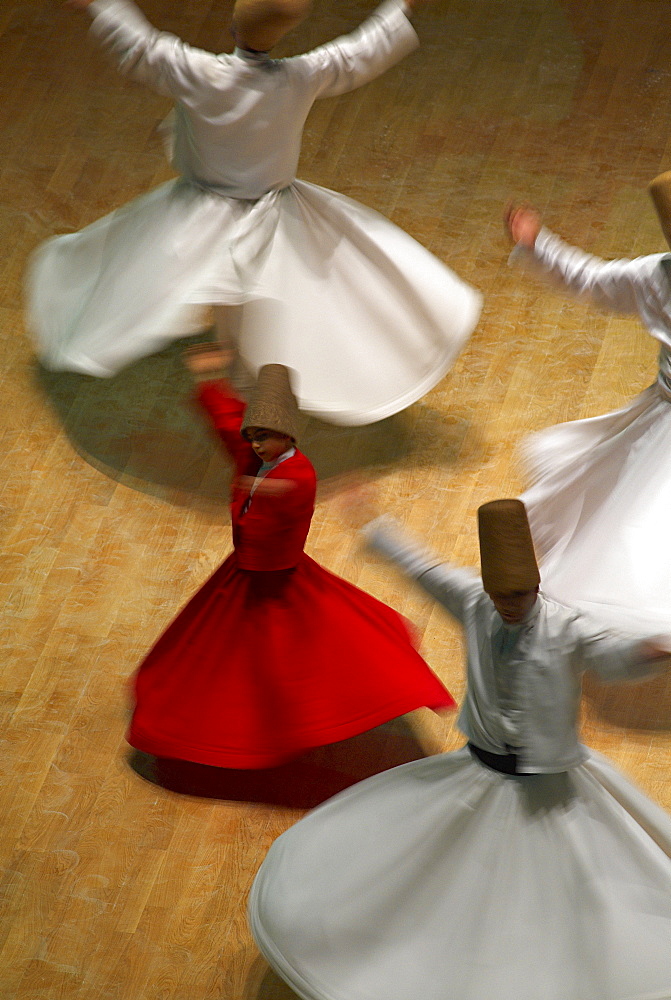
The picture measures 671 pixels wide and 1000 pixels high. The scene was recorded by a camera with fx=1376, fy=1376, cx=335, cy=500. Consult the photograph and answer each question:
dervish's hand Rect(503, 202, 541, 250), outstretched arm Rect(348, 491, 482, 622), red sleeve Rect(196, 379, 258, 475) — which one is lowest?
red sleeve Rect(196, 379, 258, 475)

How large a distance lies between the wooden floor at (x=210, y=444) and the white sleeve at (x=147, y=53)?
3.19 ft

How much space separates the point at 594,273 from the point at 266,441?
37.1 inches

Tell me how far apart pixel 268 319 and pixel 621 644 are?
72.0 inches

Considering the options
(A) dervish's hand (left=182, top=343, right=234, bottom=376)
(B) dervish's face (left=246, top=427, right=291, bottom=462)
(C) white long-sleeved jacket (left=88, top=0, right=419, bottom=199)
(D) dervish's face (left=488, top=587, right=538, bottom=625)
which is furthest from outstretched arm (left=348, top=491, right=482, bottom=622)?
(C) white long-sleeved jacket (left=88, top=0, right=419, bottom=199)

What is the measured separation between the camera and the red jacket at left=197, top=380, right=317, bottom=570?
10.5 ft

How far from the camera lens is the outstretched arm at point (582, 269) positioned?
11.0 ft

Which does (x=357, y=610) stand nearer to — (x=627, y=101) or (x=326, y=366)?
(x=326, y=366)

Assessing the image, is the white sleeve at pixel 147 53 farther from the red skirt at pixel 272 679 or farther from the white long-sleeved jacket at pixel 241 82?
the red skirt at pixel 272 679

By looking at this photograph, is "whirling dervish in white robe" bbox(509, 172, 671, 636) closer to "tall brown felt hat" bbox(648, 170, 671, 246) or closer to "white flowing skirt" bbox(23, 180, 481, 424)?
"tall brown felt hat" bbox(648, 170, 671, 246)

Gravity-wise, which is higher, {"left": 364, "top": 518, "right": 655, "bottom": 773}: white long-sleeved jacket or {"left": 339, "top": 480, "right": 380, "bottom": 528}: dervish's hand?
{"left": 364, "top": 518, "right": 655, "bottom": 773}: white long-sleeved jacket

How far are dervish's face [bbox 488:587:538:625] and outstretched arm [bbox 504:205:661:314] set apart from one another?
109cm

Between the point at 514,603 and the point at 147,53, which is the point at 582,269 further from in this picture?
the point at 147,53

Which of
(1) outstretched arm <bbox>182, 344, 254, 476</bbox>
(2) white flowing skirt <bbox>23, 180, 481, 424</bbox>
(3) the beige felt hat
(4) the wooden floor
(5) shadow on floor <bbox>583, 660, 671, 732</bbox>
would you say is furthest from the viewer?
(2) white flowing skirt <bbox>23, 180, 481, 424</bbox>

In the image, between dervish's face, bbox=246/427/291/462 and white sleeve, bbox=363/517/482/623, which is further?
dervish's face, bbox=246/427/291/462
